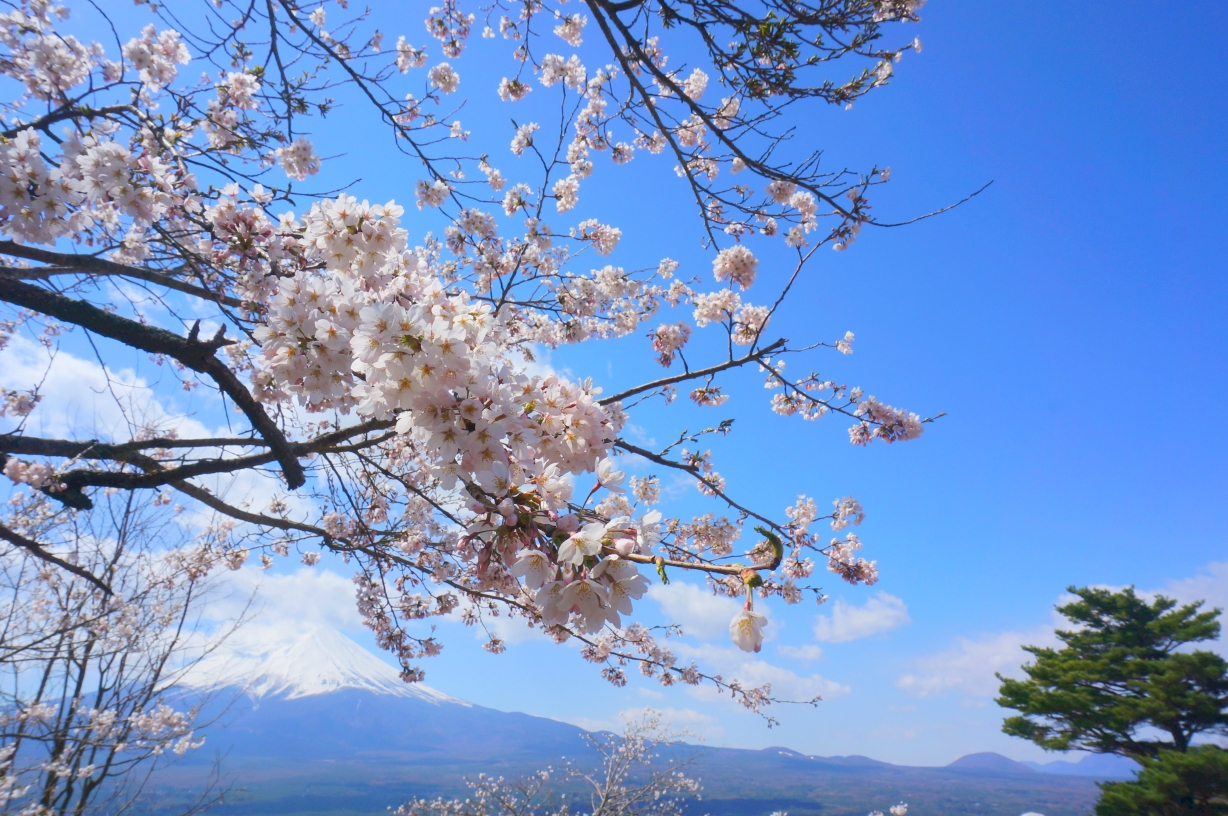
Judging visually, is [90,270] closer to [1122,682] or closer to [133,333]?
[133,333]

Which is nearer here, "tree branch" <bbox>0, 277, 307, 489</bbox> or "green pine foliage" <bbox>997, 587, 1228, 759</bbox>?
"tree branch" <bbox>0, 277, 307, 489</bbox>

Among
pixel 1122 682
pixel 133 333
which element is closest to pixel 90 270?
pixel 133 333

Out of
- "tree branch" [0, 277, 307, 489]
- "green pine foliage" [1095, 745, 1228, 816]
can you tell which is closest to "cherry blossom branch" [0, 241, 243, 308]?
"tree branch" [0, 277, 307, 489]

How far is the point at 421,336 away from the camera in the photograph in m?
1.17

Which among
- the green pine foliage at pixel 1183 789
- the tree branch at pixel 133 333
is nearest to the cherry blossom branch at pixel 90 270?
the tree branch at pixel 133 333

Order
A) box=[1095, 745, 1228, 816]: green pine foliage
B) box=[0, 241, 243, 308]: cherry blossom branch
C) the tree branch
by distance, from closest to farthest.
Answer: the tree branch
box=[0, 241, 243, 308]: cherry blossom branch
box=[1095, 745, 1228, 816]: green pine foliage

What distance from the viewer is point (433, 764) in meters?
106

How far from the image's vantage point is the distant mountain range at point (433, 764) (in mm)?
59438

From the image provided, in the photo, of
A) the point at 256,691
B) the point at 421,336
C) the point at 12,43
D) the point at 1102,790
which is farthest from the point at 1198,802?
the point at 256,691

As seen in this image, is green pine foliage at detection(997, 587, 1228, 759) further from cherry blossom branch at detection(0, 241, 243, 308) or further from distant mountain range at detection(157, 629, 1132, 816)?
cherry blossom branch at detection(0, 241, 243, 308)

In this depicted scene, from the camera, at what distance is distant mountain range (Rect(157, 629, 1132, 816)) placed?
195ft

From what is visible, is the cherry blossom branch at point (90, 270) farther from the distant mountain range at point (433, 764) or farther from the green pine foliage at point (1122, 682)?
the green pine foliage at point (1122, 682)

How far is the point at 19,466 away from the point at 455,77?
198 inches

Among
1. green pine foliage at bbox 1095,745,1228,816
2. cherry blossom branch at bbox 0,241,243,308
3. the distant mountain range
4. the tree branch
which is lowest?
the distant mountain range
